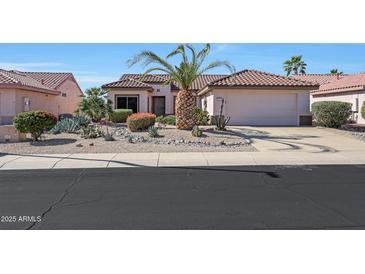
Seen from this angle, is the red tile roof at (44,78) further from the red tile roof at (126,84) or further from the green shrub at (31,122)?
the green shrub at (31,122)

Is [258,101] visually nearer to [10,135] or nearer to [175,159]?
[175,159]

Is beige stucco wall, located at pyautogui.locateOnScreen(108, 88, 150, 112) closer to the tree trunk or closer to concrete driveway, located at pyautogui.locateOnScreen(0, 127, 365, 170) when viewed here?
the tree trunk

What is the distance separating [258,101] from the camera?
29031 mm

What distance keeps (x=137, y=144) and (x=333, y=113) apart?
44.0 feet

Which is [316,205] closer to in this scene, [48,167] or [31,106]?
[48,167]

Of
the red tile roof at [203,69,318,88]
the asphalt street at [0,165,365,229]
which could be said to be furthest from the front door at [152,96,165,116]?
the asphalt street at [0,165,365,229]

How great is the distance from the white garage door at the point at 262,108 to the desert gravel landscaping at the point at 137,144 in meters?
8.06

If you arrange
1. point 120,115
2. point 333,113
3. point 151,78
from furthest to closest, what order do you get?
point 151,78 → point 120,115 → point 333,113

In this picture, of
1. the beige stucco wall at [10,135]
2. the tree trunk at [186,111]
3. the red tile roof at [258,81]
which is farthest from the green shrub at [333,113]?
the beige stucco wall at [10,135]

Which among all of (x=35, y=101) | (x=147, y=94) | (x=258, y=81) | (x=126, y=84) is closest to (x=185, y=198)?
(x=258, y=81)

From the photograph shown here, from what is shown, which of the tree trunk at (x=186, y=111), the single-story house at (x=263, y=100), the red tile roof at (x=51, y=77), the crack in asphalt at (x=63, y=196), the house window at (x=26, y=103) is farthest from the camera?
the red tile roof at (x=51, y=77)

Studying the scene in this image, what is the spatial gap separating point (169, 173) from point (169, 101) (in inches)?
1088

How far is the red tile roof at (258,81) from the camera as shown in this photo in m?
28.5

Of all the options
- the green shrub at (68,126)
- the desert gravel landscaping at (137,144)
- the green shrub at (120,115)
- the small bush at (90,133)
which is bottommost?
the desert gravel landscaping at (137,144)
